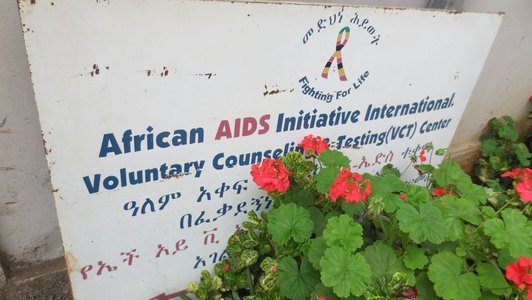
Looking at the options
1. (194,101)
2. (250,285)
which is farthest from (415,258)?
(194,101)

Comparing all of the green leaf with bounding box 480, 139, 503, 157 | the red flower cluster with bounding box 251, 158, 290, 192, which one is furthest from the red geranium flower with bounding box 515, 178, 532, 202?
the green leaf with bounding box 480, 139, 503, 157

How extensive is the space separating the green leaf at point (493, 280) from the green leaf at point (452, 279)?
7 centimetres

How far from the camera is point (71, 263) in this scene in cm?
133

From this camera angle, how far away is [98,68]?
104 cm

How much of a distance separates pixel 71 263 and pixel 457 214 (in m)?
1.47

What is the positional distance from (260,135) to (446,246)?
85cm

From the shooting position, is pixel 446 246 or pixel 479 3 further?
pixel 479 3

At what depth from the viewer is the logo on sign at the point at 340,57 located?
132 centimetres

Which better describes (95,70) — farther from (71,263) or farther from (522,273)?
(522,273)

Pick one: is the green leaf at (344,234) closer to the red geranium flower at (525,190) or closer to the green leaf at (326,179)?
the green leaf at (326,179)

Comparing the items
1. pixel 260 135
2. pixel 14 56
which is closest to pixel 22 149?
pixel 14 56

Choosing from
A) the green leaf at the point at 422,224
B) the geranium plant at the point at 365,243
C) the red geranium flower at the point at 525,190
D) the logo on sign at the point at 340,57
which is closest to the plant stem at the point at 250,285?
the geranium plant at the point at 365,243

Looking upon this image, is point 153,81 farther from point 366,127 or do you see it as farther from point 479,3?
point 479,3

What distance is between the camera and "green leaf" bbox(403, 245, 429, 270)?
1333 mm
